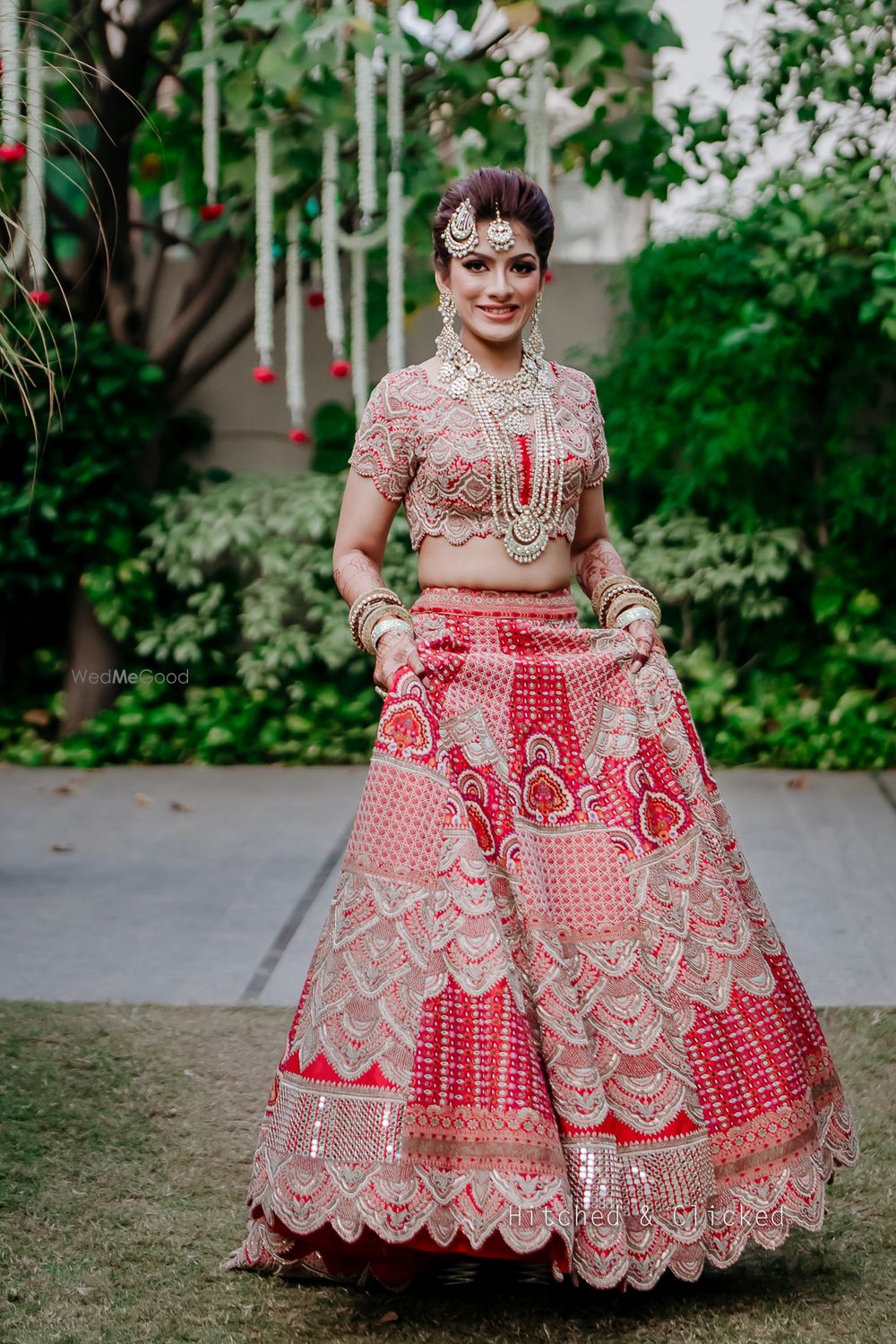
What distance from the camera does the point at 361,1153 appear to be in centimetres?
249

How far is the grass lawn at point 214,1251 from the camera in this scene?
259cm

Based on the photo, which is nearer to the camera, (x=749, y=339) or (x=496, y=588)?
(x=496, y=588)

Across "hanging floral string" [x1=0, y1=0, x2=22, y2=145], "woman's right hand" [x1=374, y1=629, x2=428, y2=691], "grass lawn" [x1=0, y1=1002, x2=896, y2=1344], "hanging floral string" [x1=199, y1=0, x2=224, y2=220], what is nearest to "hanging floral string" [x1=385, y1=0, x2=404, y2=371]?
"hanging floral string" [x1=199, y1=0, x2=224, y2=220]

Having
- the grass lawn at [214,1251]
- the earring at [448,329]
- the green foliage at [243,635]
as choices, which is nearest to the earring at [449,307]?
the earring at [448,329]

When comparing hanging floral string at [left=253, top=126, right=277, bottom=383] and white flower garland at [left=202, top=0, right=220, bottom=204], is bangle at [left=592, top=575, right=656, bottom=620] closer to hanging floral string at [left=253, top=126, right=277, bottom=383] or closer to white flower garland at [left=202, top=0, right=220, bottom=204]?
hanging floral string at [left=253, top=126, right=277, bottom=383]

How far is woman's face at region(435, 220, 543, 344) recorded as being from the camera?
2803 mm

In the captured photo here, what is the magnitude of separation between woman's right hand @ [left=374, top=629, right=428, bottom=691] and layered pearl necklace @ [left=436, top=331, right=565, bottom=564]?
10.5 inches

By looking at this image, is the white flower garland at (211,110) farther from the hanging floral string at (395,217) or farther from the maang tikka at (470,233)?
the maang tikka at (470,233)

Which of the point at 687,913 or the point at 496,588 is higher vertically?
the point at 496,588

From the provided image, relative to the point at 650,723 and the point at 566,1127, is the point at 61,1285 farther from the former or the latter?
the point at 650,723

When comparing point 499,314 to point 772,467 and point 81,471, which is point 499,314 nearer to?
point 81,471

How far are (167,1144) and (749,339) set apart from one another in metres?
4.32

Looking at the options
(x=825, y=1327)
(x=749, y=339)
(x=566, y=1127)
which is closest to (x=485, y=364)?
(x=566, y=1127)

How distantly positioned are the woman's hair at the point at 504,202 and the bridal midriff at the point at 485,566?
1.58 feet
